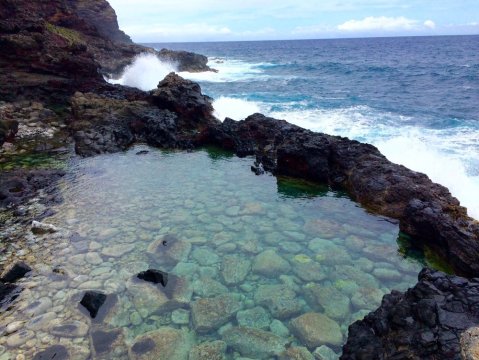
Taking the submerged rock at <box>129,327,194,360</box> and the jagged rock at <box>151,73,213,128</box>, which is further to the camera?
the jagged rock at <box>151,73,213,128</box>

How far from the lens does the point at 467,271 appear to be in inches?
343

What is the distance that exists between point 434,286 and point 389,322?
0.97 m

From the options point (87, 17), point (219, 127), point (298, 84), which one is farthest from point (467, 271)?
point (87, 17)

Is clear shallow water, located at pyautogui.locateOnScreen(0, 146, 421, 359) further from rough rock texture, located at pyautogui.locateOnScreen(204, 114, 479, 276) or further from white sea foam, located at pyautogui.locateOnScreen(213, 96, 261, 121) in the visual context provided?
white sea foam, located at pyautogui.locateOnScreen(213, 96, 261, 121)

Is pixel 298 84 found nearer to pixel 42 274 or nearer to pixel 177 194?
pixel 177 194

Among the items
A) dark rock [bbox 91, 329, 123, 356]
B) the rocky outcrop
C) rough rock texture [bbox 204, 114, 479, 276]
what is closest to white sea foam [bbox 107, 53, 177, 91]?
the rocky outcrop

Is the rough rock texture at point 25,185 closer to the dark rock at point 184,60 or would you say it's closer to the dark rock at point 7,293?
the dark rock at point 7,293

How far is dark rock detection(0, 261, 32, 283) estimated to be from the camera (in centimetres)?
833

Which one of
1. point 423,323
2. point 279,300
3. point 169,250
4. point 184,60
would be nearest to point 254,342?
point 279,300

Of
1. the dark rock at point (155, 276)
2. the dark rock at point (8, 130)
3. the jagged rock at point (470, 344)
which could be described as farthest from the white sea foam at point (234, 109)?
the jagged rock at point (470, 344)

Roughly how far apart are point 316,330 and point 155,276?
3898 mm

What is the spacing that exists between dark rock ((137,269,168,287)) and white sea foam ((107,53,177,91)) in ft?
122

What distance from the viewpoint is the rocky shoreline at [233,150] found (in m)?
5.59

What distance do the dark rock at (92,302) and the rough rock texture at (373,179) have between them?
862 cm
